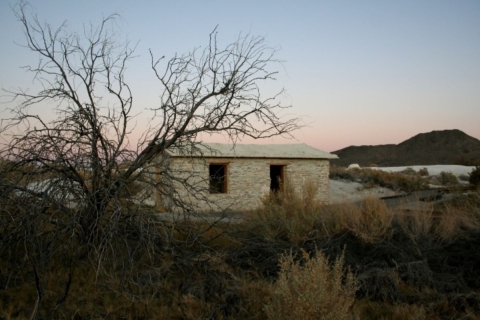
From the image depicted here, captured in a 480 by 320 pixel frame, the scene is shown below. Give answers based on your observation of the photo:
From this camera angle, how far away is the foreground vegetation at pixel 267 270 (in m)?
5.37

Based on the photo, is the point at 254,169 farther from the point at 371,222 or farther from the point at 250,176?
the point at 371,222

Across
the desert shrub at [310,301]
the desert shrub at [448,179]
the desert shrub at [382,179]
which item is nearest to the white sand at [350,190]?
the desert shrub at [382,179]

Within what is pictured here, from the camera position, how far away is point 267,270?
752 centimetres

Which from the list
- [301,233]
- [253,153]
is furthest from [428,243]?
[253,153]

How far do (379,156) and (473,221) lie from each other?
72462 millimetres

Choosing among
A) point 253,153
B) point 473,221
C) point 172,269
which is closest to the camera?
point 172,269

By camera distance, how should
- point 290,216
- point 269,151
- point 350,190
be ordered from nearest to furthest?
point 290,216 < point 269,151 < point 350,190

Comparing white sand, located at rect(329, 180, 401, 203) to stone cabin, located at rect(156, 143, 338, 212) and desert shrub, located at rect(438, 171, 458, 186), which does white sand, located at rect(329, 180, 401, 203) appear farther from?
desert shrub, located at rect(438, 171, 458, 186)

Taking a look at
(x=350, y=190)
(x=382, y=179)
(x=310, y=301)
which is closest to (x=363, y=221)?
(x=310, y=301)

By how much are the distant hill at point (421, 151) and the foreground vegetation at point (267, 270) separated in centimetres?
5842

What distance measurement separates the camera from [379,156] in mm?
77812

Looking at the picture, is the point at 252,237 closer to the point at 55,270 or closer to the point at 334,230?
the point at 334,230

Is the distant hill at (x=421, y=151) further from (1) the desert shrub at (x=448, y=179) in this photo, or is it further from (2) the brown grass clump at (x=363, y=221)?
(2) the brown grass clump at (x=363, y=221)

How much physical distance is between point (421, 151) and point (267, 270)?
7134 centimetres
